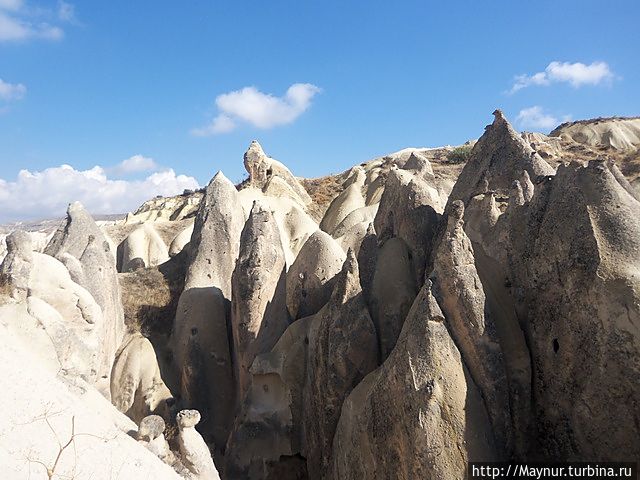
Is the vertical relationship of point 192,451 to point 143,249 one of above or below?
below

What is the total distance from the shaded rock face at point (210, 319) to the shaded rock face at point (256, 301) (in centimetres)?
42

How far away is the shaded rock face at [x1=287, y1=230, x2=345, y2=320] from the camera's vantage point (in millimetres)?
7461

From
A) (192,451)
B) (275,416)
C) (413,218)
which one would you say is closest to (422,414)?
(192,451)

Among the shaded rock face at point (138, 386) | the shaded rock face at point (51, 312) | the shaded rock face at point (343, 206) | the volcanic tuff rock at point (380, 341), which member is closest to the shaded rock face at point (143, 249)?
the shaded rock face at point (343, 206)

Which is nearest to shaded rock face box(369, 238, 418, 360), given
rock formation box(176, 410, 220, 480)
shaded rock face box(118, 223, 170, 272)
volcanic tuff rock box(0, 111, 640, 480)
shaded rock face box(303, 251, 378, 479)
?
volcanic tuff rock box(0, 111, 640, 480)

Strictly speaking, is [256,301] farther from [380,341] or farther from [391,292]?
[380,341]

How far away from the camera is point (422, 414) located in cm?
407

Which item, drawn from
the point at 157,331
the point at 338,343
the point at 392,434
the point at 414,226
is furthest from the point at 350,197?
the point at 392,434

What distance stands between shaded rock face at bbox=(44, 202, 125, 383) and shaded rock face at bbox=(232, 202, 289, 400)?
2.08m

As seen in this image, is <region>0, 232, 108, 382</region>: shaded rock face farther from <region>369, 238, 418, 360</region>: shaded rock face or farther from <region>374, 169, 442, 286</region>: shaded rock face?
<region>374, 169, 442, 286</region>: shaded rock face

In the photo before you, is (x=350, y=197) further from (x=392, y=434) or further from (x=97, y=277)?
(x=392, y=434)

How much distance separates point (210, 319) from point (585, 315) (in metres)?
6.39

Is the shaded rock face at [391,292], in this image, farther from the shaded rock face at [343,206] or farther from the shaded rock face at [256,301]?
the shaded rock face at [343,206]

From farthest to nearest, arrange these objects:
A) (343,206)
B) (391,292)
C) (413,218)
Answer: (343,206), (413,218), (391,292)
